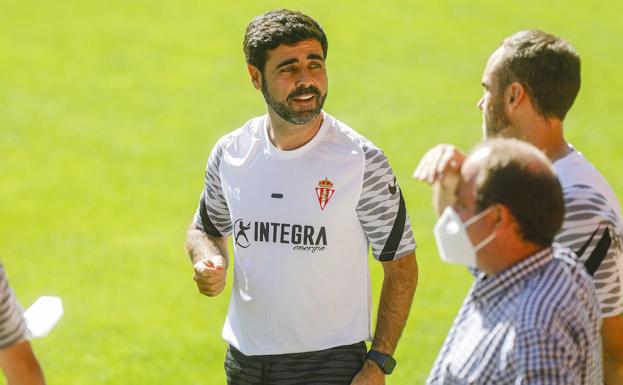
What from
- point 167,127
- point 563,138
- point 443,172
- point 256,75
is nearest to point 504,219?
point 443,172

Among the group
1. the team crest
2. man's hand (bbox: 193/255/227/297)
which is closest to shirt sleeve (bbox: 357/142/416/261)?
the team crest

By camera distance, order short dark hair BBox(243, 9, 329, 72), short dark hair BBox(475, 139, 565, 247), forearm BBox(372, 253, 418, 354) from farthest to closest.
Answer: short dark hair BBox(243, 9, 329, 72)
forearm BBox(372, 253, 418, 354)
short dark hair BBox(475, 139, 565, 247)

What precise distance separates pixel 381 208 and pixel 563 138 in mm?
900

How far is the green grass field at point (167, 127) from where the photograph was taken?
32.8ft

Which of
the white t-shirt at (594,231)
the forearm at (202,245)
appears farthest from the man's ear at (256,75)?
the white t-shirt at (594,231)

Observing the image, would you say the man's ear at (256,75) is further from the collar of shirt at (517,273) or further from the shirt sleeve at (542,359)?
the shirt sleeve at (542,359)

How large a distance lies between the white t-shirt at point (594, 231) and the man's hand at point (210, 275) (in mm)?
1497

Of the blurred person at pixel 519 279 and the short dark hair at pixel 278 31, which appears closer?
the blurred person at pixel 519 279

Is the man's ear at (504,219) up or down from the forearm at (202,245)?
down

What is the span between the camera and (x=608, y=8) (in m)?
20.8

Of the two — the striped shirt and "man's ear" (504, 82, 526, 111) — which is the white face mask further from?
"man's ear" (504, 82, 526, 111)

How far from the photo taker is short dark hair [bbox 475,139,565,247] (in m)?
3.34

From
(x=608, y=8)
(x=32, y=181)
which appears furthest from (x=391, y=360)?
(x=608, y=8)

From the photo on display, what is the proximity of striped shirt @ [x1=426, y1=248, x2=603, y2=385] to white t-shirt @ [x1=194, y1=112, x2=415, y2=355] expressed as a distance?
4.32 ft
